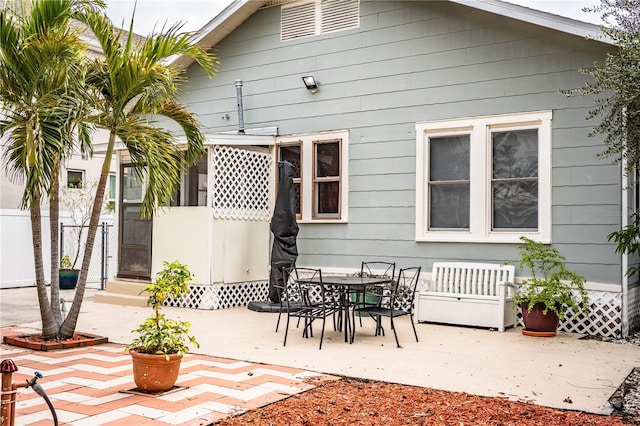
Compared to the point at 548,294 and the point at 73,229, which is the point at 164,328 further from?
the point at 73,229

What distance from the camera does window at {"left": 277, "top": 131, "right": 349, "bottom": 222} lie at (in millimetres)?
9930

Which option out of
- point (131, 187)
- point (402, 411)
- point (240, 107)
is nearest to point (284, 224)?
point (240, 107)

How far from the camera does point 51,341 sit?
6730 mm

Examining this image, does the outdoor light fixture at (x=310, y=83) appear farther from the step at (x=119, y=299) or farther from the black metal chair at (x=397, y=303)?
the step at (x=119, y=299)

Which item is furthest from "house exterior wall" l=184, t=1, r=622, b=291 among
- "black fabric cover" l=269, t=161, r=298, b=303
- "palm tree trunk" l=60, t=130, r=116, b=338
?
"palm tree trunk" l=60, t=130, r=116, b=338

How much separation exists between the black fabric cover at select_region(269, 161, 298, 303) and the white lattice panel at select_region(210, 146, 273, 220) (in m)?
0.91

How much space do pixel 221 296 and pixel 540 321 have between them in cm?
498

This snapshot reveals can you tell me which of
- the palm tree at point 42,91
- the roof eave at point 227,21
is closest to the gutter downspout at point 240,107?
the roof eave at point 227,21

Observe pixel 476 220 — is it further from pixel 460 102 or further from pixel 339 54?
pixel 339 54

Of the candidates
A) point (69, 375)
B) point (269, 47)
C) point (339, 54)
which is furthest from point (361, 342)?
point (269, 47)

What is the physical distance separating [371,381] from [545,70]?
512 cm

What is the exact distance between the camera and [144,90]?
6.83 metres

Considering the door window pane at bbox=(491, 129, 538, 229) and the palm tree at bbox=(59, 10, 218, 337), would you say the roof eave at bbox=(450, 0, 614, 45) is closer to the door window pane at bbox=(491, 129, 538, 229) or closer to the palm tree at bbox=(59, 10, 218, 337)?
the door window pane at bbox=(491, 129, 538, 229)

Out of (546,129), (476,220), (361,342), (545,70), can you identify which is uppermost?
(545,70)
